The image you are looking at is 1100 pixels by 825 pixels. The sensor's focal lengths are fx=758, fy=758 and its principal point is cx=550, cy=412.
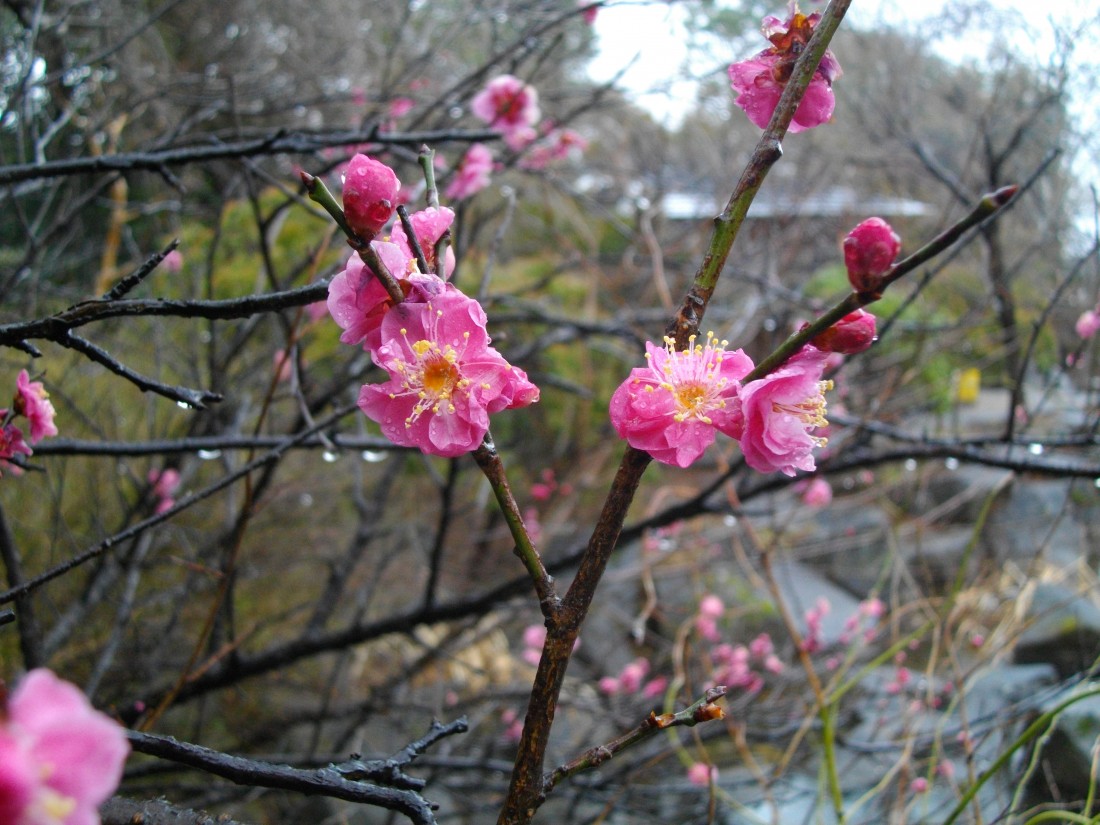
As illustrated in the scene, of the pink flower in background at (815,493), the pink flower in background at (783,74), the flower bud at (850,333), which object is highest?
the pink flower in background at (815,493)

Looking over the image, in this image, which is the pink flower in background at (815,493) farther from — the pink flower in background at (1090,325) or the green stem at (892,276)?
the green stem at (892,276)

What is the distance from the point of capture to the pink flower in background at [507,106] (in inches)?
88.6

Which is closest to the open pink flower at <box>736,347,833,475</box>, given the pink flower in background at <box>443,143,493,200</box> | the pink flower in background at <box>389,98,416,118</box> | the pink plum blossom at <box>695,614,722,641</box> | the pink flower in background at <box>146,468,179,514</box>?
the pink flower in background at <box>443,143,493,200</box>

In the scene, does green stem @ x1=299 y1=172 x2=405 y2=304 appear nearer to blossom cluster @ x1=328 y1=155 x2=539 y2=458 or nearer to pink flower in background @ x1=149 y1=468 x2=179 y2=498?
blossom cluster @ x1=328 y1=155 x2=539 y2=458

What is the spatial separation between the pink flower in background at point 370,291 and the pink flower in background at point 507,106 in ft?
5.84

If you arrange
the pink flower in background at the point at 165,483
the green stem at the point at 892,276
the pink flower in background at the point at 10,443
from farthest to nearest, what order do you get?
the pink flower in background at the point at 165,483 → the pink flower in background at the point at 10,443 → the green stem at the point at 892,276

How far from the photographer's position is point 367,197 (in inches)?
21.0

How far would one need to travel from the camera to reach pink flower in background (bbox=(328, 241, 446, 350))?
57 centimetres

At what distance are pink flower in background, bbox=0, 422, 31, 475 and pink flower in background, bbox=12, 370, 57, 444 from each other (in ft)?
0.19

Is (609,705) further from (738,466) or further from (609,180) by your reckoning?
(609,180)

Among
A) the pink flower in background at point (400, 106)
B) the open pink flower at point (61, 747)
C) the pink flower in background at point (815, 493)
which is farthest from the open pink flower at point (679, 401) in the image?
the pink flower in background at point (815, 493)

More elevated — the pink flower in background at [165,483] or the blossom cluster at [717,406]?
the pink flower in background at [165,483]

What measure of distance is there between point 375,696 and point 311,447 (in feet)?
4.28

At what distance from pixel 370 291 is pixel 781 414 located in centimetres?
34
